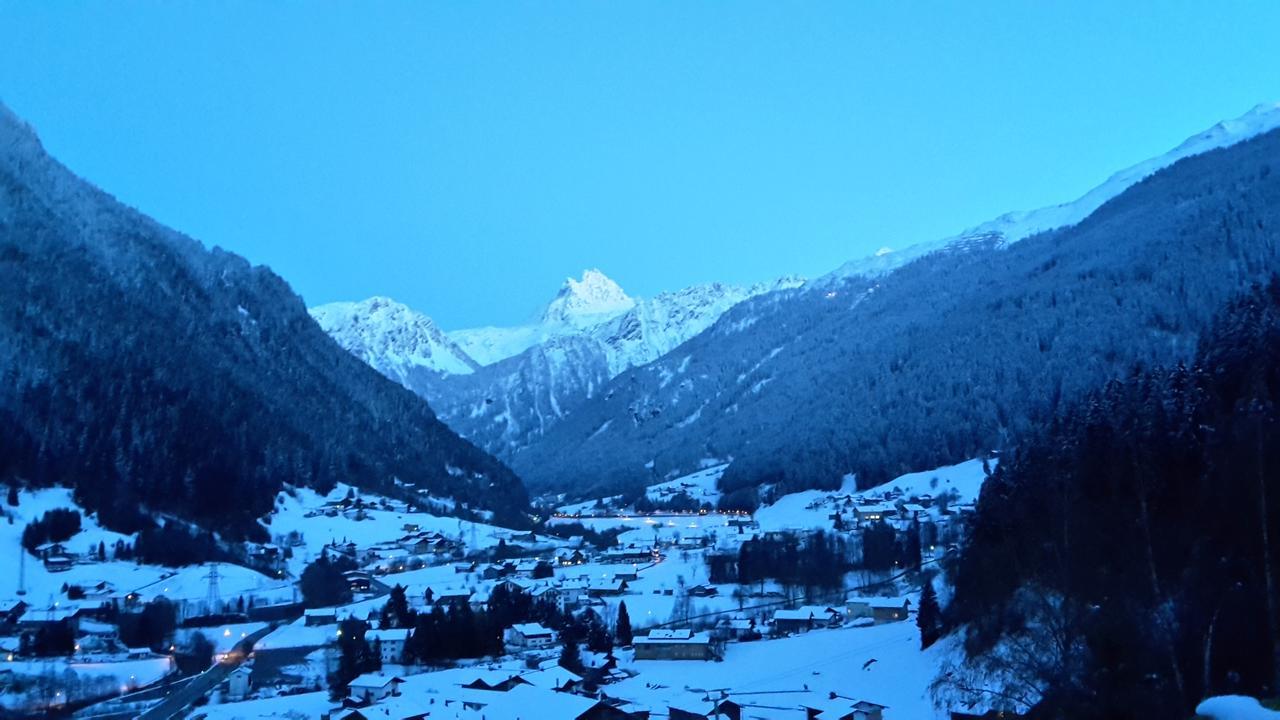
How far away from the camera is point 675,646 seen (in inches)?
1704

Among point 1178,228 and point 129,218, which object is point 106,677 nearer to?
point 129,218

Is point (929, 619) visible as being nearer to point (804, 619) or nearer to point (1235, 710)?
point (804, 619)

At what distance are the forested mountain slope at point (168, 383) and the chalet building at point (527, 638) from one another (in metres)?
31.8

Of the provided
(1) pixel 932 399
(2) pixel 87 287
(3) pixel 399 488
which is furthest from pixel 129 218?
(1) pixel 932 399

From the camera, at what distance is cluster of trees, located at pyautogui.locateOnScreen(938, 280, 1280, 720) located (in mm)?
14109

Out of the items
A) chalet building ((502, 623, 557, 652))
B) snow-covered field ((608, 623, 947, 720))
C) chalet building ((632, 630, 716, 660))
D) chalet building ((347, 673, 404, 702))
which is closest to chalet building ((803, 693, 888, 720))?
snow-covered field ((608, 623, 947, 720))

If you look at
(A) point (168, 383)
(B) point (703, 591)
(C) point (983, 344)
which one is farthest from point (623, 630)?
(C) point (983, 344)

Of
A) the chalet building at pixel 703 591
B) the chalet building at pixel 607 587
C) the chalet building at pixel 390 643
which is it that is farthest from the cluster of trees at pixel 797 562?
the chalet building at pixel 390 643

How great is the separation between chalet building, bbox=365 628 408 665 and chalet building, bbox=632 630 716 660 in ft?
A: 34.6

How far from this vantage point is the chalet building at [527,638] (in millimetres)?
48553

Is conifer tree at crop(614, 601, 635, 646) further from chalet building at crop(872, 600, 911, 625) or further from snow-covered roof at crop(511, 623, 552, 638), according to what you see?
chalet building at crop(872, 600, 911, 625)

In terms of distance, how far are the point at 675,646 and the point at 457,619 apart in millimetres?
10499

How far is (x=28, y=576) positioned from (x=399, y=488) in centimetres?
4785

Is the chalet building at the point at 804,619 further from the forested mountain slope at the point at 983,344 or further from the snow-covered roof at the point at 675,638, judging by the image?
the forested mountain slope at the point at 983,344
